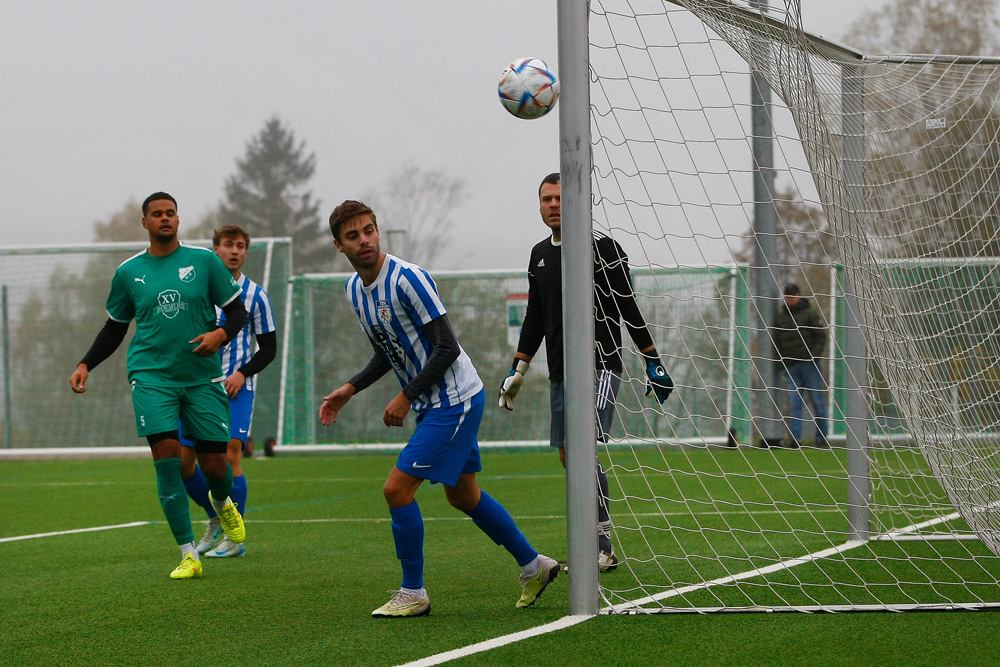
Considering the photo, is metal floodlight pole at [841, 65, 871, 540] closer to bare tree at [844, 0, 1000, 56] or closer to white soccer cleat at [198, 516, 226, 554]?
white soccer cleat at [198, 516, 226, 554]

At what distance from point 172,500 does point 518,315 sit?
37.1 ft

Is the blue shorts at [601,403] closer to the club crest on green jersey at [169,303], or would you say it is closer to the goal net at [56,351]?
the club crest on green jersey at [169,303]

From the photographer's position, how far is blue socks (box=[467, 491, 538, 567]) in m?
4.81

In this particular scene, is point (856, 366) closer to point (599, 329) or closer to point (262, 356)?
point (599, 329)

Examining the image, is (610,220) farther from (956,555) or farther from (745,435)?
(745,435)

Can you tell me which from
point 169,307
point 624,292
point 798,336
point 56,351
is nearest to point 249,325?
point 169,307

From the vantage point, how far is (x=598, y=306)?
497 centimetres

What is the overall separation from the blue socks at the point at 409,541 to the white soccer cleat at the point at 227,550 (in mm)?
2477

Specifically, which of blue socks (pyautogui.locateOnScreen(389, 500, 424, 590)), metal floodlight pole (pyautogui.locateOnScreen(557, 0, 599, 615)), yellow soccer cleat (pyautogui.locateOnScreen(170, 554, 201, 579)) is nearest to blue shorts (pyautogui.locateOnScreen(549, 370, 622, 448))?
metal floodlight pole (pyautogui.locateOnScreen(557, 0, 599, 615))

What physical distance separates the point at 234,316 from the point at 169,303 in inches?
14.9

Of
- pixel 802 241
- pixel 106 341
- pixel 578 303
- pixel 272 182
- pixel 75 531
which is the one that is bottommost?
pixel 75 531

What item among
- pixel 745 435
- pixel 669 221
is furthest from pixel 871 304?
pixel 745 435

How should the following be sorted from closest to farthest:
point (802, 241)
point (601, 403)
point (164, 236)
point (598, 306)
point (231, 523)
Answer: point (598, 306), point (601, 403), point (164, 236), point (231, 523), point (802, 241)

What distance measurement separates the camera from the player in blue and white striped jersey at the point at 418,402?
4617 mm
